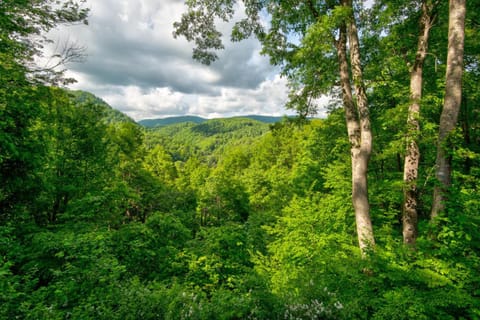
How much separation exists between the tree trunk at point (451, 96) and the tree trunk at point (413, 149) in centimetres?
62

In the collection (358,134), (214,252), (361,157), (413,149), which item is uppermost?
(358,134)

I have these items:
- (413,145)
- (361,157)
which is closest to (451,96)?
(413,145)

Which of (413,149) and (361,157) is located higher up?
(413,149)

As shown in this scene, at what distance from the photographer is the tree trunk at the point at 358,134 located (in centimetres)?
461

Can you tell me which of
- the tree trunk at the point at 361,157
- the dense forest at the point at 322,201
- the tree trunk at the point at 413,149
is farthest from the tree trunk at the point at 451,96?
the tree trunk at the point at 361,157

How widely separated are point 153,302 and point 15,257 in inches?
168

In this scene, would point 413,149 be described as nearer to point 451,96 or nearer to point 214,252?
point 451,96

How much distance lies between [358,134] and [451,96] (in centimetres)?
158

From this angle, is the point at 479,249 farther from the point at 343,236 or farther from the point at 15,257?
the point at 15,257

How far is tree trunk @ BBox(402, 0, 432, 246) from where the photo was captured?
15.1 ft

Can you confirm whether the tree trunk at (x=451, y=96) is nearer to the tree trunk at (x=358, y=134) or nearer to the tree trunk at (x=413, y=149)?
the tree trunk at (x=413, y=149)

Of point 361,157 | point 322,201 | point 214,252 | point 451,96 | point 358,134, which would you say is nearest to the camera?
point 451,96

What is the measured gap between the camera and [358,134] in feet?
16.2

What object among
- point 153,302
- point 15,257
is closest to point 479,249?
point 153,302
